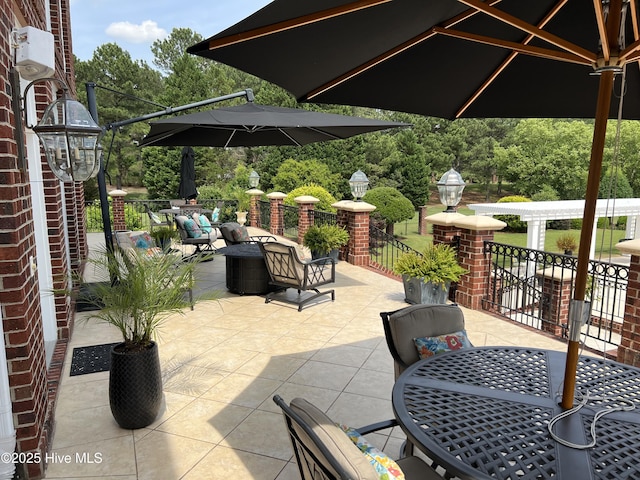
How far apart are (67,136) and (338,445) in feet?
7.51

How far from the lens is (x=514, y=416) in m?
1.87

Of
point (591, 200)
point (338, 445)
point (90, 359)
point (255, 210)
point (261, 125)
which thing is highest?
point (261, 125)

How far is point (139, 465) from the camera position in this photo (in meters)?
2.59

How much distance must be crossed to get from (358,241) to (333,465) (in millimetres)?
7116

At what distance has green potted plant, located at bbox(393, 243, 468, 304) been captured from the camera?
5508mm

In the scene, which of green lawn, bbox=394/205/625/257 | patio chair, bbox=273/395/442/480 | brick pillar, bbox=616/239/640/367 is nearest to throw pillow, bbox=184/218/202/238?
brick pillar, bbox=616/239/640/367

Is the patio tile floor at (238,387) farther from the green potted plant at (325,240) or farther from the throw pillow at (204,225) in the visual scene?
the throw pillow at (204,225)

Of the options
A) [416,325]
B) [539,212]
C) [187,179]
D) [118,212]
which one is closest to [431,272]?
[416,325]

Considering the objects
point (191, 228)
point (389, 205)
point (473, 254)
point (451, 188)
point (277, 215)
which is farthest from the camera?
point (389, 205)

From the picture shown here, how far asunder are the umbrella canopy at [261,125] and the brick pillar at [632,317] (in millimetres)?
2740

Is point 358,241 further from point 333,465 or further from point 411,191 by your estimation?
point 411,191

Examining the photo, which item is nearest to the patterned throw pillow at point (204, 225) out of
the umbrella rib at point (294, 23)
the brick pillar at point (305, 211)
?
the brick pillar at point (305, 211)

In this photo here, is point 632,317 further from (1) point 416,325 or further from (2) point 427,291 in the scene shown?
(1) point 416,325

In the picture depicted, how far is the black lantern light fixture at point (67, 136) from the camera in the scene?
2.56 m
